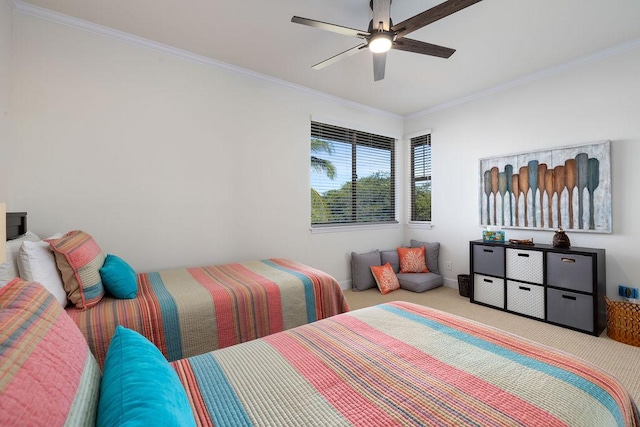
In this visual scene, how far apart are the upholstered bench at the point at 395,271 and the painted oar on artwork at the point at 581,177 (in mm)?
1742

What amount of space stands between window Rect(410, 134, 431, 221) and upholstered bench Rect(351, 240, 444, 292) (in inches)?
22.7

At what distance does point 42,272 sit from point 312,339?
152cm

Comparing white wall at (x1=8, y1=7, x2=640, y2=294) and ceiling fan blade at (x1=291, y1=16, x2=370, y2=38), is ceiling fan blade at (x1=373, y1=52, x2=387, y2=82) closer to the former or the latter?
ceiling fan blade at (x1=291, y1=16, x2=370, y2=38)

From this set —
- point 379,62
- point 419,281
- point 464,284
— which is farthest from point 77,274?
point 464,284

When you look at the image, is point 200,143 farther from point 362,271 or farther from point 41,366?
point 41,366

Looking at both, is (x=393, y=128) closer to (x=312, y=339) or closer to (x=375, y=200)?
(x=375, y=200)

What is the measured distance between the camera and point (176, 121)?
296 centimetres

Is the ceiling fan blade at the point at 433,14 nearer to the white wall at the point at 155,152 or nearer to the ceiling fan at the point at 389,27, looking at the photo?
the ceiling fan at the point at 389,27

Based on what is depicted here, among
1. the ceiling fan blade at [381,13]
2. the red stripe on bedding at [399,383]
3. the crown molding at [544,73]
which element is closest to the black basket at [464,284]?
the crown molding at [544,73]

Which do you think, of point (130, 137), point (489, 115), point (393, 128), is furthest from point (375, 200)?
point (130, 137)

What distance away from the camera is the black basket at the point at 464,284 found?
3.89 meters

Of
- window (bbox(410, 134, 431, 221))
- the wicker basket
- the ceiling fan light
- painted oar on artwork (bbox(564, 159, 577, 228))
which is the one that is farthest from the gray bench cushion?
the ceiling fan light

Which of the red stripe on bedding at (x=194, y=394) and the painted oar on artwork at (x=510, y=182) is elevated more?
the painted oar on artwork at (x=510, y=182)

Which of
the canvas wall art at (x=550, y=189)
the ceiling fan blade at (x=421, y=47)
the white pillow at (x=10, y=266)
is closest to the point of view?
the white pillow at (x=10, y=266)
